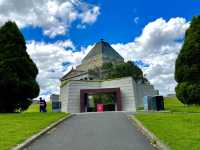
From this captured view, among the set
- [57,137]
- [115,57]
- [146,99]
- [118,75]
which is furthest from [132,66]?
[57,137]

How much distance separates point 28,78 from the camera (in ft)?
119

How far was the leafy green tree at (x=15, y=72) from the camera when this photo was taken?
3428 centimetres

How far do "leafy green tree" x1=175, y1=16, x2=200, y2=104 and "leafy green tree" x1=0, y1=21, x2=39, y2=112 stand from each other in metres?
14.1

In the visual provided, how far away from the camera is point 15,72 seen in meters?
35.2

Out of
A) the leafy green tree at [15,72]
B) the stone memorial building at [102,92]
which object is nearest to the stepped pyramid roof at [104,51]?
the stone memorial building at [102,92]

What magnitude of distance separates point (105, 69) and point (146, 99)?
3984cm

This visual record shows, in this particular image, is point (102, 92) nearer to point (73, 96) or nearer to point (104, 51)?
point (73, 96)

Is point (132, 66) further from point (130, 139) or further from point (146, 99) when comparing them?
point (130, 139)

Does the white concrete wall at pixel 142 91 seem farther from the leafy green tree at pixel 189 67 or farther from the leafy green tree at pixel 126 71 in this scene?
the leafy green tree at pixel 189 67

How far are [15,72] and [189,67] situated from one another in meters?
16.7

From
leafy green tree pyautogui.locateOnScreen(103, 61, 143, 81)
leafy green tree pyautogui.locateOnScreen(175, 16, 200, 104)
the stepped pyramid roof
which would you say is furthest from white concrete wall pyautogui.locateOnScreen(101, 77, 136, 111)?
the stepped pyramid roof

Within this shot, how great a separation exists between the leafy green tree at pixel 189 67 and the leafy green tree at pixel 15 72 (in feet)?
46.2

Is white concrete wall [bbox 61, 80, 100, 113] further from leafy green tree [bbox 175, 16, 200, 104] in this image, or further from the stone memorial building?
leafy green tree [bbox 175, 16, 200, 104]

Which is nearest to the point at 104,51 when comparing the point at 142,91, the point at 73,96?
the point at 142,91
